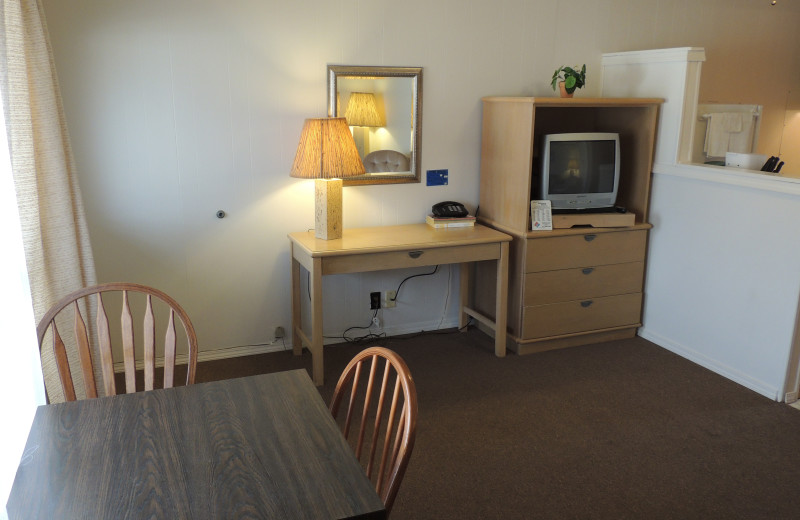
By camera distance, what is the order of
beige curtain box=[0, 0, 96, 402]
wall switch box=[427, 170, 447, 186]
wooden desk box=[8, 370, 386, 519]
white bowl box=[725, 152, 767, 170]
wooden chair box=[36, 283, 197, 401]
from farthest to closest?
wall switch box=[427, 170, 447, 186] < white bowl box=[725, 152, 767, 170] < beige curtain box=[0, 0, 96, 402] < wooden chair box=[36, 283, 197, 401] < wooden desk box=[8, 370, 386, 519]

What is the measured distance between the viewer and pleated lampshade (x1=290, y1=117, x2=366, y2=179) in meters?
3.21

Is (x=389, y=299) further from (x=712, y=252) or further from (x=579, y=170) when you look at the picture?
(x=712, y=252)

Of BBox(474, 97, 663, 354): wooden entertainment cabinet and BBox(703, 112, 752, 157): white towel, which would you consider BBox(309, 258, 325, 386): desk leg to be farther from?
BBox(703, 112, 752, 157): white towel

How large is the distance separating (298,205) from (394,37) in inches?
40.8

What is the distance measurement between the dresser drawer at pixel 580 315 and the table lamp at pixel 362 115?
1.27 meters

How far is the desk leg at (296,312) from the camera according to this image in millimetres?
3590

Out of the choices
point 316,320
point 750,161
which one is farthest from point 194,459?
point 750,161

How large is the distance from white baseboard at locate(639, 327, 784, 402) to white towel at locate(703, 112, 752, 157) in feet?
4.03

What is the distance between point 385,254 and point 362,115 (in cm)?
79

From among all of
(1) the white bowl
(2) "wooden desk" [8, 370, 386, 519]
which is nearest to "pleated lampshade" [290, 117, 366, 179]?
(2) "wooden desk" [8, 370, 386, 519]

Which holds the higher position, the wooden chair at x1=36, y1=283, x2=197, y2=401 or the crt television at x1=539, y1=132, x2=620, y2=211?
the crt television at x1=539, y1=132, x2=620, y2=211

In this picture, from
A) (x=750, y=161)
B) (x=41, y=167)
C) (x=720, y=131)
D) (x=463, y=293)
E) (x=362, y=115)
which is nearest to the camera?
(x=41, y=167)

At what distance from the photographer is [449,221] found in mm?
3711

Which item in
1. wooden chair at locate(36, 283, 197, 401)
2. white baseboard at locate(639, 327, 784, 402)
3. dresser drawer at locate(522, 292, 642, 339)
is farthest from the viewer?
dresser drawer at locate(522, 292, 642, 339)
